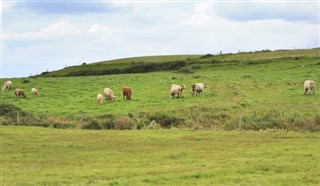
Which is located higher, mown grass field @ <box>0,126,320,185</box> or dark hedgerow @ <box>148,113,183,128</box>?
dark hedgerow @ <box>148,113,183,128</box>

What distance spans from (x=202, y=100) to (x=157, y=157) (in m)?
20.6

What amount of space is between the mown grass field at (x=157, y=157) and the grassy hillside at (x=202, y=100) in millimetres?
3589

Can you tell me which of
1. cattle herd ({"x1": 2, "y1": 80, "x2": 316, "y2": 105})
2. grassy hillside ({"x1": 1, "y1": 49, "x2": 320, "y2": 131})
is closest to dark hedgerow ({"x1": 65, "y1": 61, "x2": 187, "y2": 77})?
grassy hillside ({"x1": 1, "y1": 49, "x2": 320, "y2": 131})

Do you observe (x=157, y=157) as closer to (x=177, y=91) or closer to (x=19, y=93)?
(x=177, y=91)

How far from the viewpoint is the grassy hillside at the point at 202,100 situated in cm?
4044

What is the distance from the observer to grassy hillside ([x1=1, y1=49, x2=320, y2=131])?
1592 inches

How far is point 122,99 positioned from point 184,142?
19509 mm

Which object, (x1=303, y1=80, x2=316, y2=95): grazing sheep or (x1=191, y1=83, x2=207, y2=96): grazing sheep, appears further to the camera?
(x1=191, y1=83, x2=207, y2=96): grazing sheep

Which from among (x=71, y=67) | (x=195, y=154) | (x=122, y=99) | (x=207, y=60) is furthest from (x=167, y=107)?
(x=71, y=67)

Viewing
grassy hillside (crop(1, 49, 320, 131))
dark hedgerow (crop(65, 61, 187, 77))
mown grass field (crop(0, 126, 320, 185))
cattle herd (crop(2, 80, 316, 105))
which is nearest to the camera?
mown grass field (crop(0, 126, 320, 185))

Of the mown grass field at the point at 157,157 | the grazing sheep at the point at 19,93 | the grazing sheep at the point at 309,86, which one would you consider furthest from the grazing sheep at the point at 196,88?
the grazing sheep at the point at 19,93

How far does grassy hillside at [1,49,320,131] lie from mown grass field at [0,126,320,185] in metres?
3.59

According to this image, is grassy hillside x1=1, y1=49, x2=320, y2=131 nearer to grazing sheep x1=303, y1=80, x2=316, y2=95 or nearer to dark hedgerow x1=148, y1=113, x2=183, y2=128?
dark hedgerow x1=148, y1=113, x2=183, y2=128

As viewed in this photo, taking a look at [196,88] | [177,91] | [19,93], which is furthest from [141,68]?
[177,91]
